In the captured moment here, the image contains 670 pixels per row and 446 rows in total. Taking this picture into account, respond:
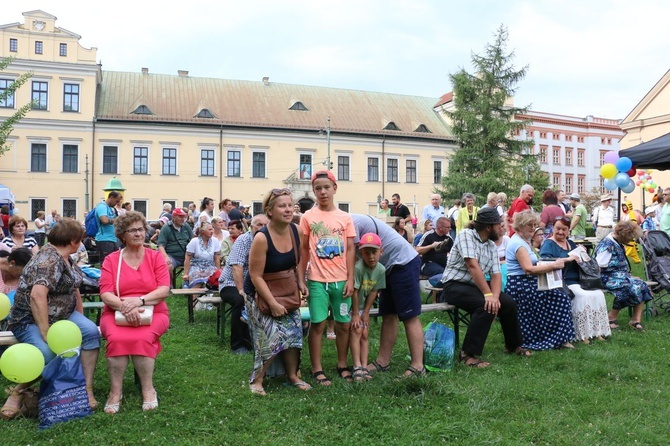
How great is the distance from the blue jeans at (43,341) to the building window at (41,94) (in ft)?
122

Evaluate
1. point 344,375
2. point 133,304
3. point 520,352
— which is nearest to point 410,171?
point 520,352

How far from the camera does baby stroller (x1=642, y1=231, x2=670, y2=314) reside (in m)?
7.98

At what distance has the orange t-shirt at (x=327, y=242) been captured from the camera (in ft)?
15.4

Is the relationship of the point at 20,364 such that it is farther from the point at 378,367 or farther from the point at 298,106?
the point at 298,106

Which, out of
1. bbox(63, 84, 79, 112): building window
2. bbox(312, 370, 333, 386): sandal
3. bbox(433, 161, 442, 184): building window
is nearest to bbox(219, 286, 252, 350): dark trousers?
bbox(312, 370, 333, 386): sandal

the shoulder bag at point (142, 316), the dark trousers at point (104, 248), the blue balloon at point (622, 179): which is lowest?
the shoulder bag at point (142, 316)

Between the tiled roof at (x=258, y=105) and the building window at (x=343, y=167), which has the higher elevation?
the tiled roof at (x=258, y=105)

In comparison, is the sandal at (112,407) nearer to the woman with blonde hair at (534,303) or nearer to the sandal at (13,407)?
the sandal at (13,407)

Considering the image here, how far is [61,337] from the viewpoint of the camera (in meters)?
3.92

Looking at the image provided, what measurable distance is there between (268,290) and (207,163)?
3669 centimetres

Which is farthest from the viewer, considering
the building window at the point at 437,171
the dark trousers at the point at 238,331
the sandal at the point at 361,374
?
the building window at the point at 437,171

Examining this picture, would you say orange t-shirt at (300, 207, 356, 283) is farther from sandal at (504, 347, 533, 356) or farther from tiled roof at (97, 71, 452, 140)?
tiled roof at (97, 71, 452, 140)

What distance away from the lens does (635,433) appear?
383 centimetres

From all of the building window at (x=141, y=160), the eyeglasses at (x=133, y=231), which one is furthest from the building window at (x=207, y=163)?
the eyeglasses at (x=133, y=231)
